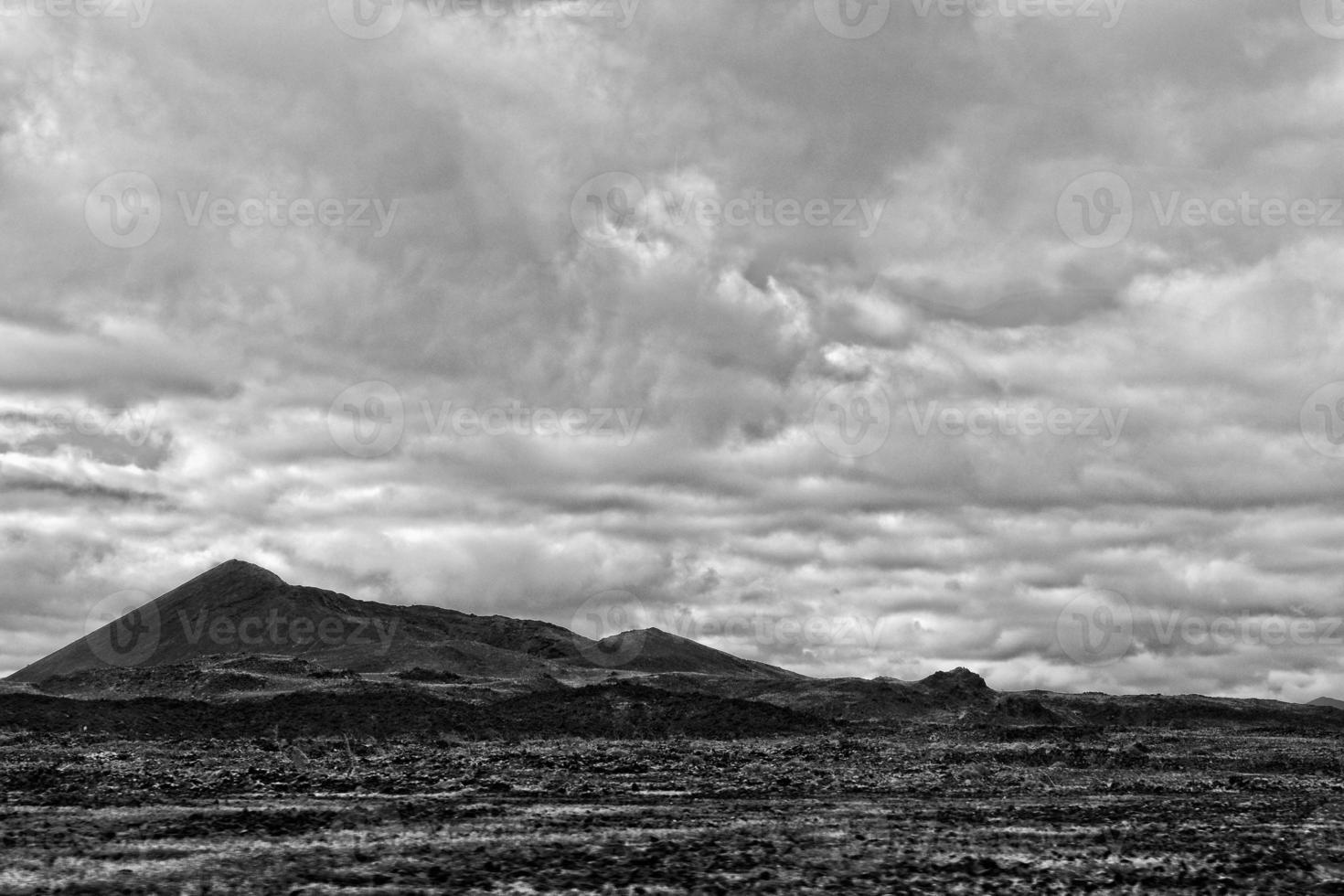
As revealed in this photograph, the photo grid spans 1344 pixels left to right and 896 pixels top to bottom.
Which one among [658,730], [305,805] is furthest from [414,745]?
[305,805]

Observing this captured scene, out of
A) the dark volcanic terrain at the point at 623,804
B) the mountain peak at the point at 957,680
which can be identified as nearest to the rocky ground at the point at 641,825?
the dark volcanic terrain at the point at 623,804

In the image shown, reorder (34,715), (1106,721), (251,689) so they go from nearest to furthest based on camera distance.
A: (34,715) < (251,689) < (1106,721)

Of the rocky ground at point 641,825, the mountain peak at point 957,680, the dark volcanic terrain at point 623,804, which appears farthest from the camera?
the mountain peak at point 957,680

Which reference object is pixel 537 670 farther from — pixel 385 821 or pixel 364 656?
pixel 385 821

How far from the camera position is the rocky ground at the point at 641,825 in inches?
914

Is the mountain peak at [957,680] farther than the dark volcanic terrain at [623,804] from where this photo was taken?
Yes

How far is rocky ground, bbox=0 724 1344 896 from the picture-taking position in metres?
23.2

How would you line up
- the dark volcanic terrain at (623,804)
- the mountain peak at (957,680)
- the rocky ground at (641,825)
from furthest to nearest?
1. the mountain peak at (957,680)
2. the dark volcanic terrain at (623,804)
3. the rocky ground at (641,825)

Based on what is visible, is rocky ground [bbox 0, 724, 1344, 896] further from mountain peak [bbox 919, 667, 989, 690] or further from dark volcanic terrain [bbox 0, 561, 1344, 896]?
mountain peak [bbox 919, 667, 989, 690]

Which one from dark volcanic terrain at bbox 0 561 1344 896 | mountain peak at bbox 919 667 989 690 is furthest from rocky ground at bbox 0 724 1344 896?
mountain peak at bbox 919 667 989 690

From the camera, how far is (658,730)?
9031cm

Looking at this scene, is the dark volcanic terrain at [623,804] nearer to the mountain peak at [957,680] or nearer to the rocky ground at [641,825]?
the rocky ground at [641,825]

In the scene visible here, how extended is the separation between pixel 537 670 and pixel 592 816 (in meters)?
140

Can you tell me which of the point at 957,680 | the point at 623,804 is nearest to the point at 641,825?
the point at 623,804
